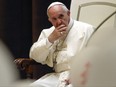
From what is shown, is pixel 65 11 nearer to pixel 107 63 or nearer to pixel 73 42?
pixel 73 42

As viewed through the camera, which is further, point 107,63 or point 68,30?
point 68,30

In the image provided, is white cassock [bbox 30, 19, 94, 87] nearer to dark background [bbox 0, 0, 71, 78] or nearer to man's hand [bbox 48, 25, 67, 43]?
man's hand [bbox 48, 25, 67, 43]

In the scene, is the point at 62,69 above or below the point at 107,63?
below

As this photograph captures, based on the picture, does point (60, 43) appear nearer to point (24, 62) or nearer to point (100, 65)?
point (24, 62)

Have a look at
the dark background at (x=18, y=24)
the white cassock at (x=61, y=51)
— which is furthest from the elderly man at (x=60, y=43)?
the dark background at (x=18, y=24)

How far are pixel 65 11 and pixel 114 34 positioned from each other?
130cm

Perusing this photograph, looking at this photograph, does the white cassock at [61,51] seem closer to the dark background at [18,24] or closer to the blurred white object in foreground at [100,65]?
the dark background at [18,24]

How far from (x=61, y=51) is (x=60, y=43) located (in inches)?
3.1

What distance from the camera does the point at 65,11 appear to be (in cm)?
190

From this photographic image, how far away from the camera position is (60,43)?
2.02m

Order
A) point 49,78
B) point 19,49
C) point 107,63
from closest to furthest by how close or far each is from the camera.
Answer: point 107,63 → point 49,78 → point 19,49

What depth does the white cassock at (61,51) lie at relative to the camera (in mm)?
1908

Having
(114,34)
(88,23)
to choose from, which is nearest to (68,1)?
(88,23)

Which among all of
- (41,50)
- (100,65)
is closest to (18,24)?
(41,50)
